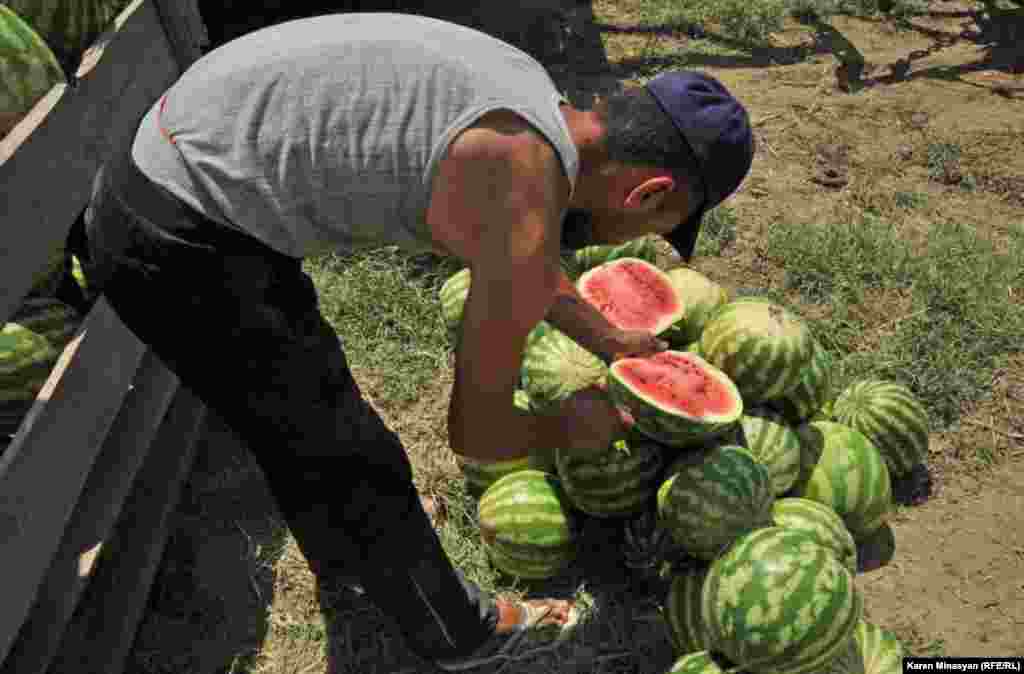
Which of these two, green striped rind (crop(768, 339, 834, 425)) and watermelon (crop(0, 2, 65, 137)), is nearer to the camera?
watermelon (crop(0, 2, 65, 137))

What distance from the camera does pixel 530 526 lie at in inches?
113

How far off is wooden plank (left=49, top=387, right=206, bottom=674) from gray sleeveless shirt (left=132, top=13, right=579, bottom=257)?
1518 mm

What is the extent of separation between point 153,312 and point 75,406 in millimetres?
694

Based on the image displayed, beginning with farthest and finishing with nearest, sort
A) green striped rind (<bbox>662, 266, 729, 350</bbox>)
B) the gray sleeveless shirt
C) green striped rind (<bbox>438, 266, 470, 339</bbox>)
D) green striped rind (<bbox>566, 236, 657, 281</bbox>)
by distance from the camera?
green striped rind (<bbox>566, 236, 657, 281</bbox>) < green striped rind (<bbox>438, 266, 470, 339</bbox>) < green striped rind (<bbox>662, 266, 729, 350</bbox>) < the gray sleeveless shirt

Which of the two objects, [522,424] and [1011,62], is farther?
[1011,62]

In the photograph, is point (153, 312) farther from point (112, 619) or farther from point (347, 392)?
point (112, 619)

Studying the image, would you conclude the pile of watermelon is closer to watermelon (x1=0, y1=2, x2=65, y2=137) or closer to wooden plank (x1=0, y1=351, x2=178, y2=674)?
wooden plank (x1=0, y1=351, x2=178, y2=674)

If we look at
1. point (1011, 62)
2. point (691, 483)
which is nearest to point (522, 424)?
point (691, 483)

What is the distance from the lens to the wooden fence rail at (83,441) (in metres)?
2.46

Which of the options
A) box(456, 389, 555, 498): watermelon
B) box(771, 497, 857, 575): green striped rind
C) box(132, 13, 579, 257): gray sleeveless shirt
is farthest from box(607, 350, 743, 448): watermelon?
box(132, 13, 579, 257): gray sleeveless shirt

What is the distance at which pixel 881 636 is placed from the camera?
8.67 feet

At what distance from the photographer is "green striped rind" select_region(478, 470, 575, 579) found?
288 centimetres

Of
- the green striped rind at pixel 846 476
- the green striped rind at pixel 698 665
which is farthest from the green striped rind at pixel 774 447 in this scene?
the green striped rind at pixel 698 665

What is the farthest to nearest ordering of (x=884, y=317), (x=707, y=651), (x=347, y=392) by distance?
(x=884, y=317) → (x=707, y=651) → (x=347, y=392)
